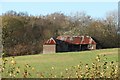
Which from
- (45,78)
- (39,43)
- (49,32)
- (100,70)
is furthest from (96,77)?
(49,32)

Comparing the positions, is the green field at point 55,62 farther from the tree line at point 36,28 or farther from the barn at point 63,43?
the barn at point 63,43

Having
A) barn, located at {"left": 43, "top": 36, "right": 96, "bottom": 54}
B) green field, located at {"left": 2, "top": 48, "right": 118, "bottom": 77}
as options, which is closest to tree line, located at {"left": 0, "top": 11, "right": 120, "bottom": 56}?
green field, located at {"left": 2, "top": 48, "right": 118, "bottom": 77}

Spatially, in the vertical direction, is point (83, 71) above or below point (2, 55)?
below

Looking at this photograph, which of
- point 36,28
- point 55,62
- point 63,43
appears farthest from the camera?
point 63,43

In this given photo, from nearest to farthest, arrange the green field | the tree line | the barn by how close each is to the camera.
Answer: the green field, the tree line, the barn

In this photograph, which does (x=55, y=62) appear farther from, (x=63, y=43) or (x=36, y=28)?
(x=63, y=43)

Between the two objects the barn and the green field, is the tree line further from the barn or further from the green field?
the barn

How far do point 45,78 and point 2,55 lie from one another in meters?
0.66

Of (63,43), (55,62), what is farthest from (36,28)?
(63,43)

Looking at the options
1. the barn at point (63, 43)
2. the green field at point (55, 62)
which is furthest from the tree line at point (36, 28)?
the barn at point (63, 43)

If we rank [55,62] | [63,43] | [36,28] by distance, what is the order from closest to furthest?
[36,28]
[55,62]
[63,43]

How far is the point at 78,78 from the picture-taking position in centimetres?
317

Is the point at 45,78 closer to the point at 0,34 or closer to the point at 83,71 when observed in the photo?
the point at 83,71

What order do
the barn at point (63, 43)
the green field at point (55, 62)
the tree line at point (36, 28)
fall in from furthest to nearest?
1. the barn at point (63, 43)
2. the tree line at point (36, 28)
3. the green field at point (55, 62)
